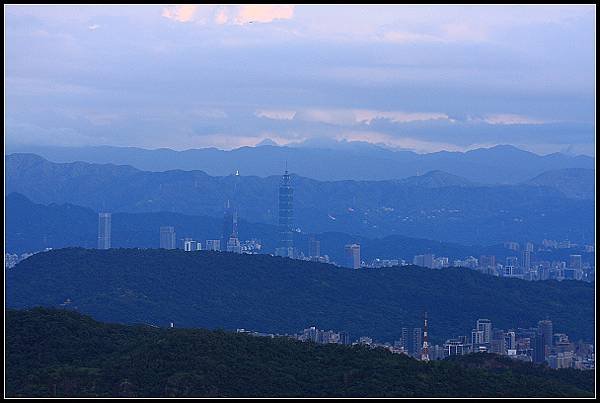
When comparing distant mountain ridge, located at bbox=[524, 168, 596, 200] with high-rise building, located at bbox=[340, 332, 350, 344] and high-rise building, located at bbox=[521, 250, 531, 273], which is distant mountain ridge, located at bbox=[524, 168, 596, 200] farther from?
high-rise building, located at bbox=[340, 332, 350, 344]

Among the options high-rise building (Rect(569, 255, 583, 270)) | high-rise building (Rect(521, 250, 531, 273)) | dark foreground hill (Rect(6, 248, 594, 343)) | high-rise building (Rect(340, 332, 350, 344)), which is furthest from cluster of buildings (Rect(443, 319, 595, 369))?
high-rise building (Rect(521, 250, 531, 273))

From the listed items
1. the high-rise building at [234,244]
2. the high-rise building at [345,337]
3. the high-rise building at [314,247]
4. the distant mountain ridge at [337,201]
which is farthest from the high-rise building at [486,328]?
the distant mountain ridge at [337,201]

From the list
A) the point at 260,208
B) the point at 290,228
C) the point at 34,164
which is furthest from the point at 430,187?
the point at 34,164

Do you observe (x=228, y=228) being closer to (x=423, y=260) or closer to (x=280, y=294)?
(x=423, y=260)

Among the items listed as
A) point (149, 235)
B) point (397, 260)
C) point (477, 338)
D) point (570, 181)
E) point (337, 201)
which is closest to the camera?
point (477, 338)

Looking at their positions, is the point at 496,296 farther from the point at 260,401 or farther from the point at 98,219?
the point at 98,219

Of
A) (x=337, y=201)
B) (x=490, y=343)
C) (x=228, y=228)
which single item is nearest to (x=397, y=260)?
(x=228, y=228)

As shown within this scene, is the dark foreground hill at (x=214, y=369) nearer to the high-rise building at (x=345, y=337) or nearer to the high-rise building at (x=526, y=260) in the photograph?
the high-rise building at (x=345, y=337)

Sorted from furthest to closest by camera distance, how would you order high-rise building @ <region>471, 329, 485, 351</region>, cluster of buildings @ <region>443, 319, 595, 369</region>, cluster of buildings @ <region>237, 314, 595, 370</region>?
high-rise building @ <region>471, 329, 485, 351</region> → cluster of buildings @ <region>237, 314, 595, 370</region> → cluster of buildings @ <region>443, 319, 595, 369</region>
